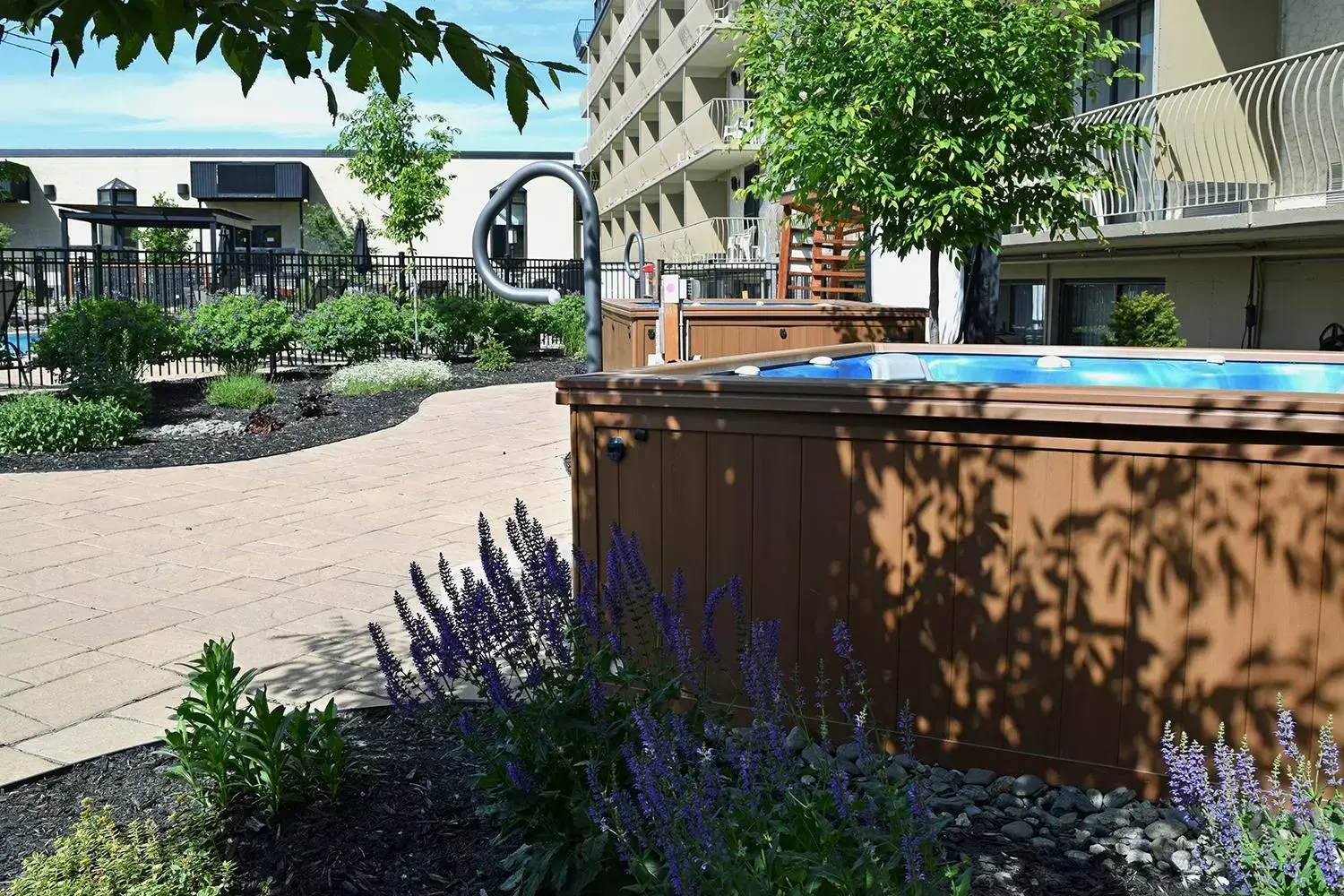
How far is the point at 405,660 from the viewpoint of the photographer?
16.9 feet

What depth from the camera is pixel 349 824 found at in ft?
11.0

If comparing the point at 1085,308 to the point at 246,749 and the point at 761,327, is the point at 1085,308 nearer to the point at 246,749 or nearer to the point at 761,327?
the point at 761,327

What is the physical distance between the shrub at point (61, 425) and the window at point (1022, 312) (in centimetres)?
1360

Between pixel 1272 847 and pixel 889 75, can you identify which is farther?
pixel 889 75

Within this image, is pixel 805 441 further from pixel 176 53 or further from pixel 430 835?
pixel 176 53

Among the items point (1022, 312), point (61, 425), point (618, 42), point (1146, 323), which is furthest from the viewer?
point (618, 42)

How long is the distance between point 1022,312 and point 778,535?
17.9 metres

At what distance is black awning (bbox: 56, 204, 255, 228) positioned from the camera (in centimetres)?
2619

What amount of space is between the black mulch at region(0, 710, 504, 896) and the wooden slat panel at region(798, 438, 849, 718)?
1255 mm

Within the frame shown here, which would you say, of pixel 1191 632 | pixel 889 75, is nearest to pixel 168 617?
pixel 1191 632

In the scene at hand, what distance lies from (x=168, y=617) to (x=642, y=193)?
40.7 meters

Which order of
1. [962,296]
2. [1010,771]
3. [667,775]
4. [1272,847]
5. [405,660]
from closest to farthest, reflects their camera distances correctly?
1. [667,775]
2. [1272,847]
3. [1010,771]
4. [405,660]
5. [962,296]

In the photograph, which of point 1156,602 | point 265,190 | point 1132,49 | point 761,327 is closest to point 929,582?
point 1156,602

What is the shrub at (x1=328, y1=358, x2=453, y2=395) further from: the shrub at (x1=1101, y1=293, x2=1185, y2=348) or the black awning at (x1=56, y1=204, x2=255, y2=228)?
the black awning at (x1=56, y1=204, x2=255, y2=228)
